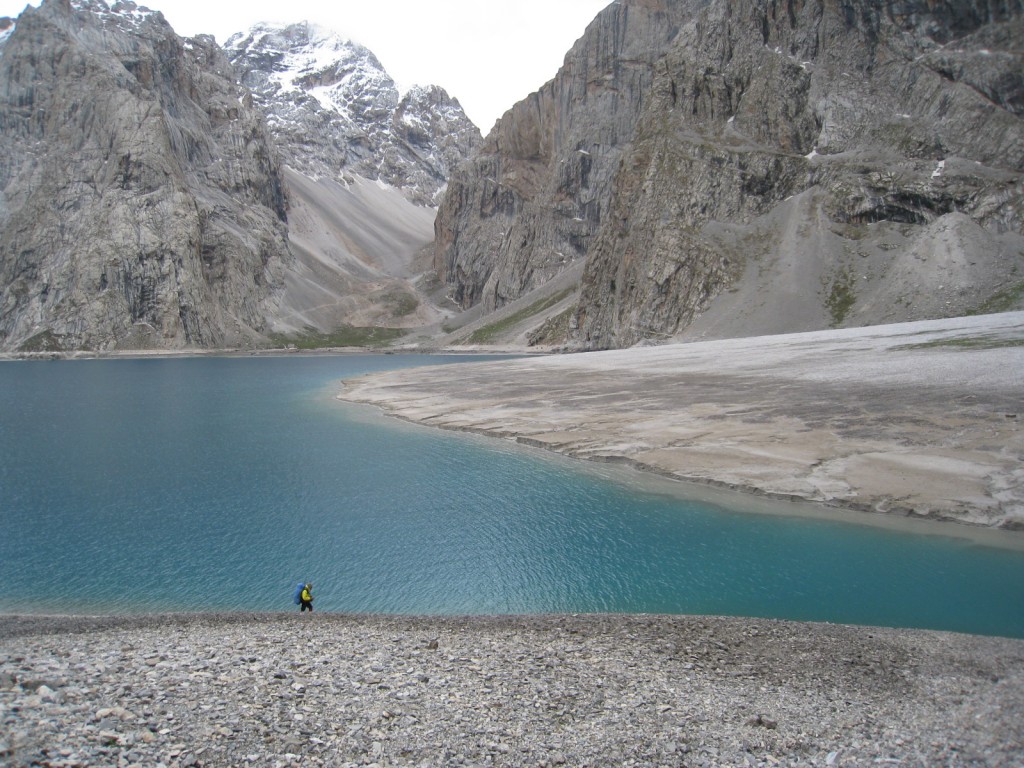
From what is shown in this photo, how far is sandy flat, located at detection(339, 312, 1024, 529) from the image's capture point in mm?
26578

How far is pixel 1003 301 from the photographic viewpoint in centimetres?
7675

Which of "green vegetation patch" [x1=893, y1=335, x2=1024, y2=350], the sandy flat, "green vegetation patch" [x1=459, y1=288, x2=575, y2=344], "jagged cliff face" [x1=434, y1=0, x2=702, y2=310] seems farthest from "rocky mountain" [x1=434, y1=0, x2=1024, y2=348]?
"jagged cliff face" [x1=434, y1=0, x2=702, y2=310]

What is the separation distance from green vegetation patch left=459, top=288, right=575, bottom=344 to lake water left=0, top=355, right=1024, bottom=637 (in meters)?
125

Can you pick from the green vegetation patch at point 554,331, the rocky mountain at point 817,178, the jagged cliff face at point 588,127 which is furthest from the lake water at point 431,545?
the jagged cliff face at point 588,127

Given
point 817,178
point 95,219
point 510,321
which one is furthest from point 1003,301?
point 95,219

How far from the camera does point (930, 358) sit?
50.3 metres

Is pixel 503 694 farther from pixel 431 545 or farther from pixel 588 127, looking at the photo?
pixel 588 127

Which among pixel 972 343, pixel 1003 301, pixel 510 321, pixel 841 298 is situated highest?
pixel 510 321

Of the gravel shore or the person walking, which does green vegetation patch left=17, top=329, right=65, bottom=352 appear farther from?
the person walking

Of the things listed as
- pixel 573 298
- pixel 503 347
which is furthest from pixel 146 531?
pixel 573 298

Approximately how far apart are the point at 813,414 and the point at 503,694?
31.8 meters

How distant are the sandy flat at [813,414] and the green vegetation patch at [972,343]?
0.19 meters

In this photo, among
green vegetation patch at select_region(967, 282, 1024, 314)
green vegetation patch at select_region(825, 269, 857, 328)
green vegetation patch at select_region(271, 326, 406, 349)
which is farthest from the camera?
green vegetation patch at select_region(271, 326, 406, 349)

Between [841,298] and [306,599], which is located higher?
[841,298]
